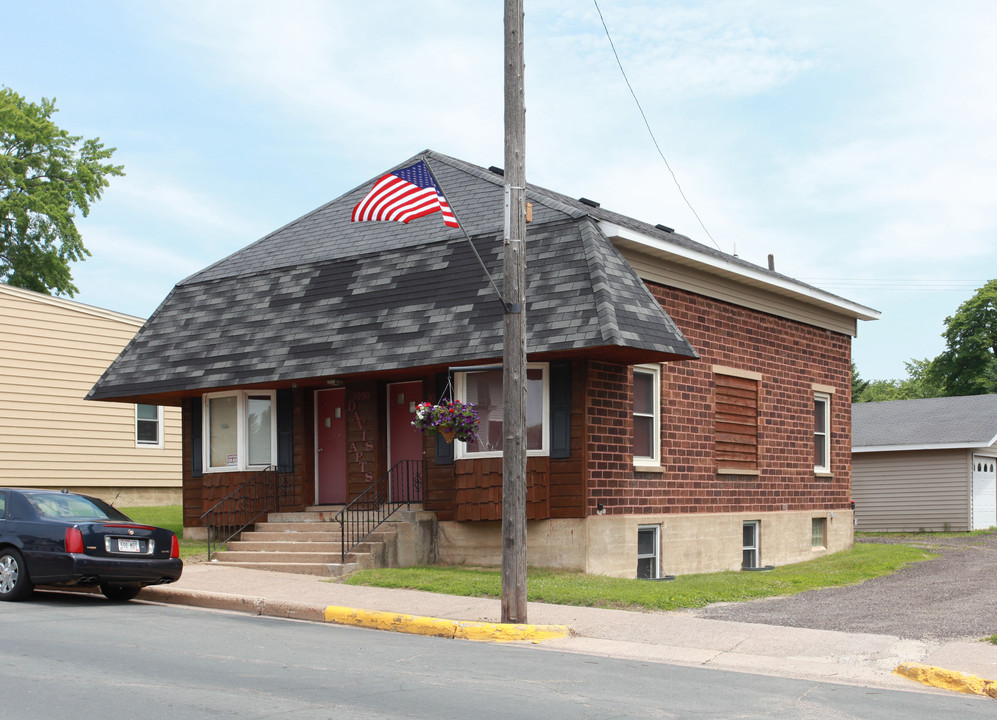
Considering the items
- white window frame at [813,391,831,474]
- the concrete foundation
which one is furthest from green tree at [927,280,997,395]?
the concrete foundation

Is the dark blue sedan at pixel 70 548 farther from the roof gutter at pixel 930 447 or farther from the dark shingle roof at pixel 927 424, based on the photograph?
the dark shingle roof at pixel 927 424

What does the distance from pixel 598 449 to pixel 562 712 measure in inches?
363

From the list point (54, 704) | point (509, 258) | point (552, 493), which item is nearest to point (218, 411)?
point (552, 493)

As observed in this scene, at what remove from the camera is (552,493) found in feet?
55.0

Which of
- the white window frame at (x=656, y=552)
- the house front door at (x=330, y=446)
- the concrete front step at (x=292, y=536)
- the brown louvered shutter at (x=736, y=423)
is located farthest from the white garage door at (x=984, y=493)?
the concrete front step at (x=292, y=536)

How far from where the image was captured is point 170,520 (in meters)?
24.7

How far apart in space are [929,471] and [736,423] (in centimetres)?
1733

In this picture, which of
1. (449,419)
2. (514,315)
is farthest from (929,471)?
(514,315)

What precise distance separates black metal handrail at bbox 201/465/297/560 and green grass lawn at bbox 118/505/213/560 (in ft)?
1.41

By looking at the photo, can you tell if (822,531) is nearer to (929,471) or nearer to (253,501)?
(253,501)

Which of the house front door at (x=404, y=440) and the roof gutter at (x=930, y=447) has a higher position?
the house front door at (x=404, y=440)

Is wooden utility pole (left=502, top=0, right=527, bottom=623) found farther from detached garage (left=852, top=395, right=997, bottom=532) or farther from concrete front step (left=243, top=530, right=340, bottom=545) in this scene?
detached garage (left=852, top=395, right=997, bottom=532)

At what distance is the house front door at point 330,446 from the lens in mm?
19734

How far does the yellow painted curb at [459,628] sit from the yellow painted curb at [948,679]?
346cm
